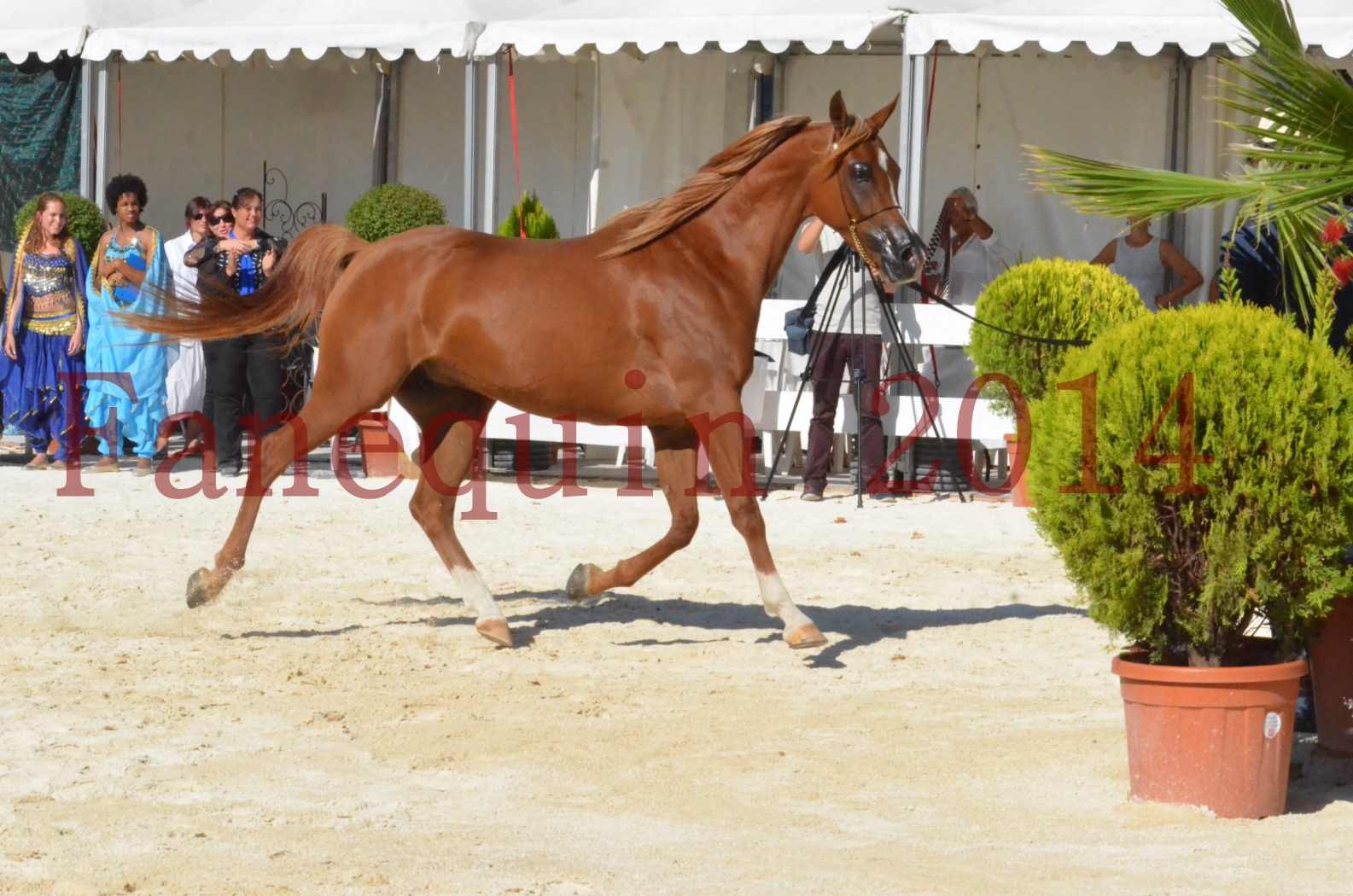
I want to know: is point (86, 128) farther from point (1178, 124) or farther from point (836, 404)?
point (1178, 124)

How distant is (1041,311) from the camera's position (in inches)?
448

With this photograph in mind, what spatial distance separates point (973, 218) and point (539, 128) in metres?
4.06

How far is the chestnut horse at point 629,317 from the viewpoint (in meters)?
7.46

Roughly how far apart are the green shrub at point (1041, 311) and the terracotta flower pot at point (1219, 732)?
6096 mm

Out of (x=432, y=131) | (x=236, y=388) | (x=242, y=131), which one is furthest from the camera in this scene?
(x=242, y=131)

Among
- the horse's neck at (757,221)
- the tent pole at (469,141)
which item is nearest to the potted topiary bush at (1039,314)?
the tent pole at (469,141)

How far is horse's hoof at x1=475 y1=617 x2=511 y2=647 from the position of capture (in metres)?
7.52

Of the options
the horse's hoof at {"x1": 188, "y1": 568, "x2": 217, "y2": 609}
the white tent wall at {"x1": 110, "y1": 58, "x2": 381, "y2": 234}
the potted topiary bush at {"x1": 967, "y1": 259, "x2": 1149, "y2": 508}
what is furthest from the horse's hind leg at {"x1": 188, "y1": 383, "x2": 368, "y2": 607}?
the white tent wall at {"x1": 110, "y1": 58, "x2": 381, "y2": 234}

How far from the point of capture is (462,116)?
16.7 metres

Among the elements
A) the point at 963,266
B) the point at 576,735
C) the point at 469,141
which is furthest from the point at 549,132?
the point at 576,735

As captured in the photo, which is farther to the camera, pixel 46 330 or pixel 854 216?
pixel 46 330

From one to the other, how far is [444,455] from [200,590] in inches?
42.4

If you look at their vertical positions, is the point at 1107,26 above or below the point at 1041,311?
above

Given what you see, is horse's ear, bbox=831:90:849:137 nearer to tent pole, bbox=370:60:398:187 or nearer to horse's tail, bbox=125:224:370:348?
horse's tail, bbox=125:224:370:348
